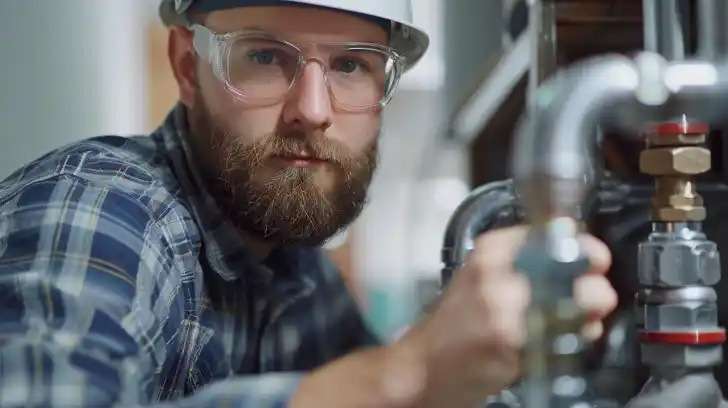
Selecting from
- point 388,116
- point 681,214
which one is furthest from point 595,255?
point 388,116

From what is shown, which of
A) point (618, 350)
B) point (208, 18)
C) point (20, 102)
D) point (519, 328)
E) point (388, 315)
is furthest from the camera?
point (388, 315)

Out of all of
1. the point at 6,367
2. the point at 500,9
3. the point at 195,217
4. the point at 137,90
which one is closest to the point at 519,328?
the point at 6,367

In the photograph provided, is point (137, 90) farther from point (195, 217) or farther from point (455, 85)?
point (195, 217)

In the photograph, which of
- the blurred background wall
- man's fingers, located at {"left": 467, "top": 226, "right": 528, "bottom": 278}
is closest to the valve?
man's fingers, located at {"left": 467, "top": 226, "right": 528, "bottom": 278}

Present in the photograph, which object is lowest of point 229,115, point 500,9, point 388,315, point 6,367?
point 388,315

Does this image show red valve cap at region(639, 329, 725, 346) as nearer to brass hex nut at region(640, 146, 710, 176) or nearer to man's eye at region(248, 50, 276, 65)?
brass hex nut at region(640, 146, 710, 176)

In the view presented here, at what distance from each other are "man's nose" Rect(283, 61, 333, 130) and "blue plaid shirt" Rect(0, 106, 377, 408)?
0.33 ft

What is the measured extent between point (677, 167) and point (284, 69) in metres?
0.28

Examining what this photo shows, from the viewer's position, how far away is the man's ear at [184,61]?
0.66m

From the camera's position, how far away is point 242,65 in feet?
1.90

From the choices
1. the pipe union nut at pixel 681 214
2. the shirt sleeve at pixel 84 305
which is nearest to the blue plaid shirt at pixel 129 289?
the shirt sleeve at pixel 84 305

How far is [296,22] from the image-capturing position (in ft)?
1.85

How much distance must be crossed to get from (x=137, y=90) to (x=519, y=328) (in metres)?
0.90

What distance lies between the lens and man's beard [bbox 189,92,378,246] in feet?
1.87
